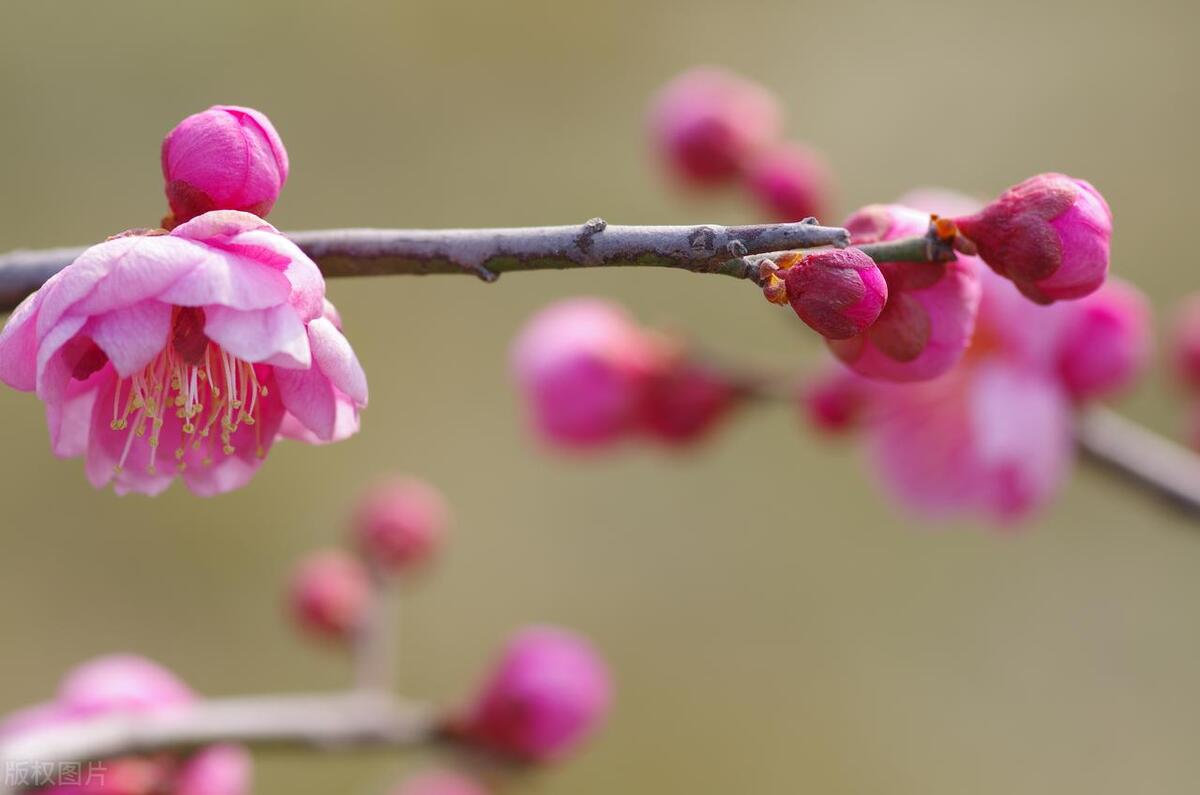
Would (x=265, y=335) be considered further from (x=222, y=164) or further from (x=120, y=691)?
(x=120, y=691)

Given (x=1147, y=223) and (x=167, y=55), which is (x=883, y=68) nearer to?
(x=1147, y=223)

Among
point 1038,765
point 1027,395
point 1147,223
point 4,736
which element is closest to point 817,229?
point 1027,395

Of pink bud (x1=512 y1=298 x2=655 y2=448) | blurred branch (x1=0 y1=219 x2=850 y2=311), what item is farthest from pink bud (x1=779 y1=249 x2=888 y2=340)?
pink bud (x1=512 y1=298 x2=655 y2=448)

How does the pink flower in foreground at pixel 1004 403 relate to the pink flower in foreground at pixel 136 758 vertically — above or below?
above

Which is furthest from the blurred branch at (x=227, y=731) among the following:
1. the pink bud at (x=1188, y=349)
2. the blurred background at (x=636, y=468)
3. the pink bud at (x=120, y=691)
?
the blurred background at (x=636, y=468)

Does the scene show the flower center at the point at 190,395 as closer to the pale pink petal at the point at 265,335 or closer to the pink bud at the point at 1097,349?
the pale pink petal at the point at 265,335

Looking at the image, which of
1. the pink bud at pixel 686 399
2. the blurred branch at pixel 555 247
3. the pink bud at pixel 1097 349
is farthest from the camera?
the pink bud at pixel 686 399
